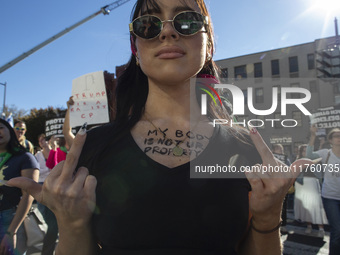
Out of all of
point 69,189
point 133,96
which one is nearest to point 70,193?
point 69,189

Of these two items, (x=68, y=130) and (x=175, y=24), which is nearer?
(x=175, y=24)

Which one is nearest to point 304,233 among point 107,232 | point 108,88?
point 108,88

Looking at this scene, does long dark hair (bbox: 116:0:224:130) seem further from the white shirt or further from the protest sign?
the protest sign

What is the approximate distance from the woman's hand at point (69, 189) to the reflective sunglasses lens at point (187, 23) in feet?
2.18

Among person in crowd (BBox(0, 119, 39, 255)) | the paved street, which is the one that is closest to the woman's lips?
person in crowd (BBox(0, 119, 39, 255))

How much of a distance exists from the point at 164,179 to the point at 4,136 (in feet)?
10.1

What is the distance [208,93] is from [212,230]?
0.78m

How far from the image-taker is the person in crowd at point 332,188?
390cm

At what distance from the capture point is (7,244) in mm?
3027

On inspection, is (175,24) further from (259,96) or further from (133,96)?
(259,96)

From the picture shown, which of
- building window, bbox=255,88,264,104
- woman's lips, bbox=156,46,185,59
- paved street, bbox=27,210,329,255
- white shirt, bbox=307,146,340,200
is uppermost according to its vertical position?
building window, bbox=255,88,264,104

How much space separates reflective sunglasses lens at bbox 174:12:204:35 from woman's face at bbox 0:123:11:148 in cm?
300

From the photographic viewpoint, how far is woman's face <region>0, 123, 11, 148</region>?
3418mm

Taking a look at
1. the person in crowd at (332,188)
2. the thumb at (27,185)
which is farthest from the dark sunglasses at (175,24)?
the person in crowd at (332,188)
